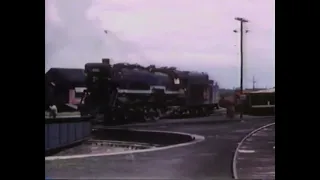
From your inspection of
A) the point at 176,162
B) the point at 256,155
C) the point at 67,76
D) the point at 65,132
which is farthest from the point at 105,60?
the point at 256,155

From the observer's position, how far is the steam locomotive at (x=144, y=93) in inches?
101

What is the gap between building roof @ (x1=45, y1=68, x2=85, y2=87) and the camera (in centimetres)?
251

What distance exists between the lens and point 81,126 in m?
2.58

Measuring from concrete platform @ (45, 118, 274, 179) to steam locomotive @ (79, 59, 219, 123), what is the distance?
114 millimetres

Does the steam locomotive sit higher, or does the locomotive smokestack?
Result: the locomotive smokestack

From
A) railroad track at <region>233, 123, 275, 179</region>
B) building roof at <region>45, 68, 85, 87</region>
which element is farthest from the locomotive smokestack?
Answer: railroad track at <region>233, 123, 275, 179</region>

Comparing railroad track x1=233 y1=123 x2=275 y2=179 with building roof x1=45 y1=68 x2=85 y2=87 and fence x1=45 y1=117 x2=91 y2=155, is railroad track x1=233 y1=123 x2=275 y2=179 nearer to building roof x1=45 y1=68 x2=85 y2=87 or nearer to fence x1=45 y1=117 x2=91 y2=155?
fence x1=45 y1=117 x2=91 y2=155

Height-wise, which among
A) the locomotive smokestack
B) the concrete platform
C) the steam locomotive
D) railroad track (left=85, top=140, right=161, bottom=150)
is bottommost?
the concrete platform

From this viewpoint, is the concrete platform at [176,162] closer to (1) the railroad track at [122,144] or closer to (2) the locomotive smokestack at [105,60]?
(1) the railroad track at [122,144]

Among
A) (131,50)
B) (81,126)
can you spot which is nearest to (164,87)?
(131,50)
